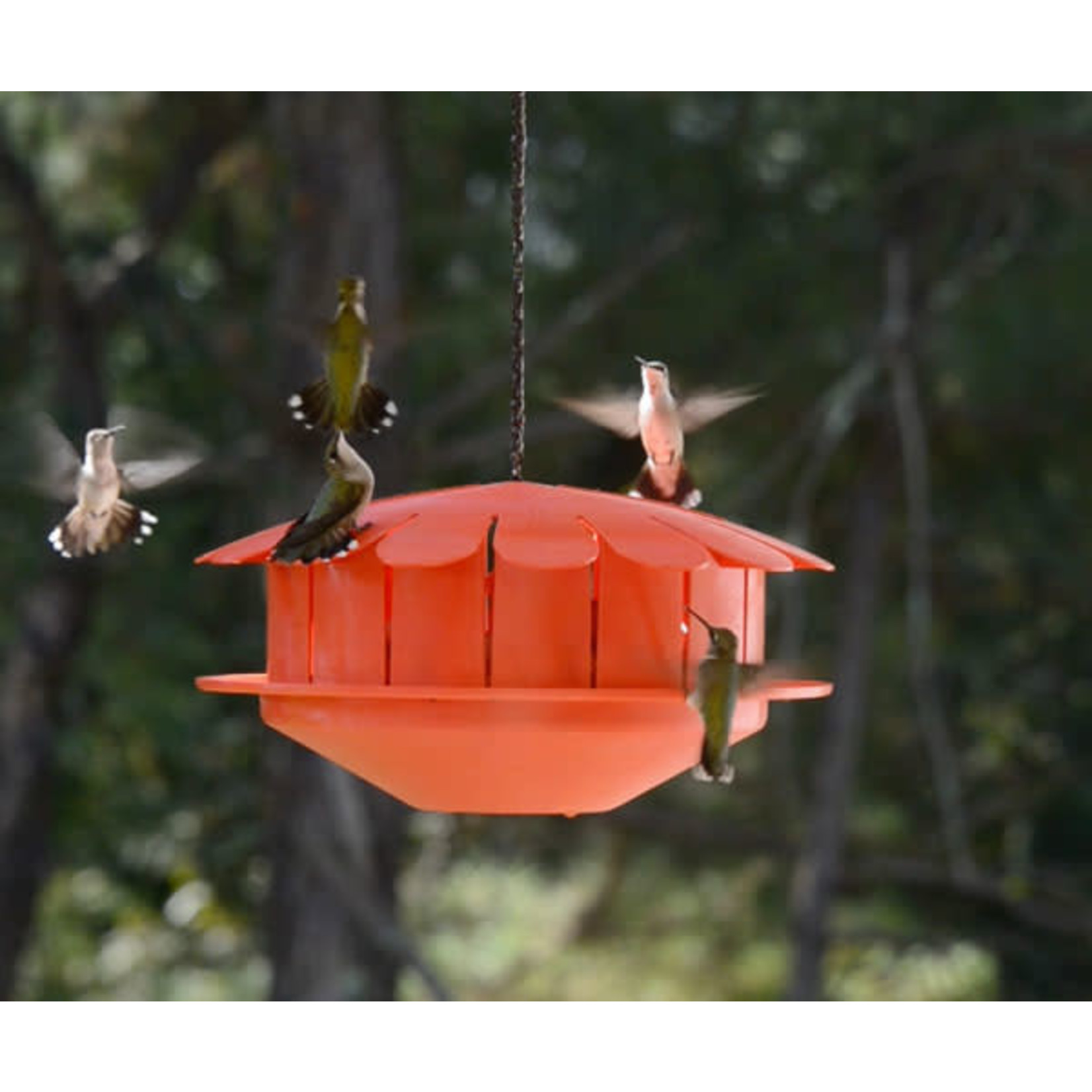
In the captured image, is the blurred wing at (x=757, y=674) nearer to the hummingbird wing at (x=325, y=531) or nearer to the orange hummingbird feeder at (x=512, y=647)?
the orange hummingbird feeder at (x=512, y=647)

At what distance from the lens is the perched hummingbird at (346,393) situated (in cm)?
265

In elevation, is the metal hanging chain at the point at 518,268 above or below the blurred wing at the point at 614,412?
above

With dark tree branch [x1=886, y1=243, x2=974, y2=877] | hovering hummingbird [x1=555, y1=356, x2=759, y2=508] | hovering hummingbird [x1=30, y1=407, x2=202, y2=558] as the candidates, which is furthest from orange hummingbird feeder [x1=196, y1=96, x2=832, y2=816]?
dark tree branch [x1=886, y1=243, x2=974, y2=877]

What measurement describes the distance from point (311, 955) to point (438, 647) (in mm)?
4645

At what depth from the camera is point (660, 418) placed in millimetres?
3076

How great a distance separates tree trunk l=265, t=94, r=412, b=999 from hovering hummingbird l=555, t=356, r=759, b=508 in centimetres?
325

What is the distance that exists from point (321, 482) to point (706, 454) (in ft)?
10.7

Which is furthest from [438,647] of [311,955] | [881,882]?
[881,882]

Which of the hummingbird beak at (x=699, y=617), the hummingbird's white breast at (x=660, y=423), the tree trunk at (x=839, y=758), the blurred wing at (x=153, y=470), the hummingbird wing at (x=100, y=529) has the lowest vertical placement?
the tree trunk at (x=839, y=758)

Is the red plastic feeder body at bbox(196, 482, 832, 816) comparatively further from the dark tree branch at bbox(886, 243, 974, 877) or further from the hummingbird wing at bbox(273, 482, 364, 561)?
the dark tree branch at bbox(886, 243, 974, 877)

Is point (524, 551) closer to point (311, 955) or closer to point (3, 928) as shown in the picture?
point (311, 955)

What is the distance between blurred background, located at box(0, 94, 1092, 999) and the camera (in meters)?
8.17

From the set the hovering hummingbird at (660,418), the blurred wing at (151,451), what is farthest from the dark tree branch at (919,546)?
the blurred wing at (151,451)

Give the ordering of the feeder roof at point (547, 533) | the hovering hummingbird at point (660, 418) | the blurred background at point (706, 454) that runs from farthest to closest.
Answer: the blurred background at point (706, 454) → the hovering hummingbird at point (660, 418) → the feeder roof at point (547, 533)
